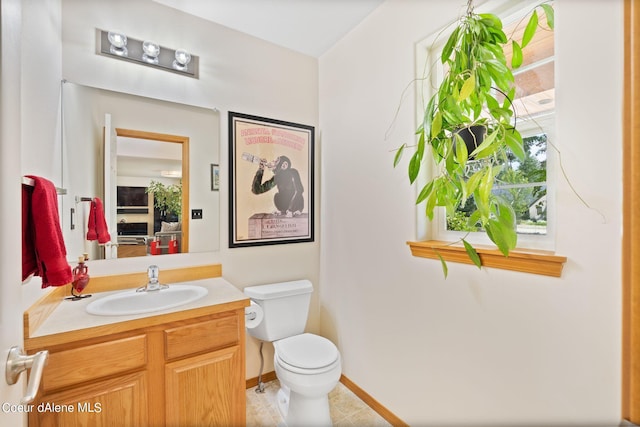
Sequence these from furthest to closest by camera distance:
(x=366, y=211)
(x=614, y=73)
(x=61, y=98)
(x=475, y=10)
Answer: (x=366, y=211)
(x=61, y=98)
(x=475, y=10)
(x=614, y=73)

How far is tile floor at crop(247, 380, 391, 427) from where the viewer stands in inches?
66.4

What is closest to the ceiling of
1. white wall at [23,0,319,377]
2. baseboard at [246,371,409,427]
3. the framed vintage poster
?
white wall at [23,0,319,377]

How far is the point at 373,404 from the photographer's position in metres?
1.80

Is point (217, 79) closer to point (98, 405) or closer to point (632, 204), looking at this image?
point (98, 405)

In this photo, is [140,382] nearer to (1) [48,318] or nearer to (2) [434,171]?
(1) [48,318]

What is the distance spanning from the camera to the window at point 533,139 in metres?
1.13

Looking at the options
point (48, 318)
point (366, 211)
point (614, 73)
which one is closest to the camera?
point (614, 73)

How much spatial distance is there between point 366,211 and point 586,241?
109cm

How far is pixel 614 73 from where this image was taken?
899 millimetres

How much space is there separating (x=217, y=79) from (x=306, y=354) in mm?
1804

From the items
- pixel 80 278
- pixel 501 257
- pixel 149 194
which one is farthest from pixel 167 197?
pixel 501 257

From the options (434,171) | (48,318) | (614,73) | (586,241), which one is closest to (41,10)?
(48,318)

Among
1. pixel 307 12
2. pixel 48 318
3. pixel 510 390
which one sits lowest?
pixel 510 390

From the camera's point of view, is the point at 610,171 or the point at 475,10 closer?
the point at 610,171
